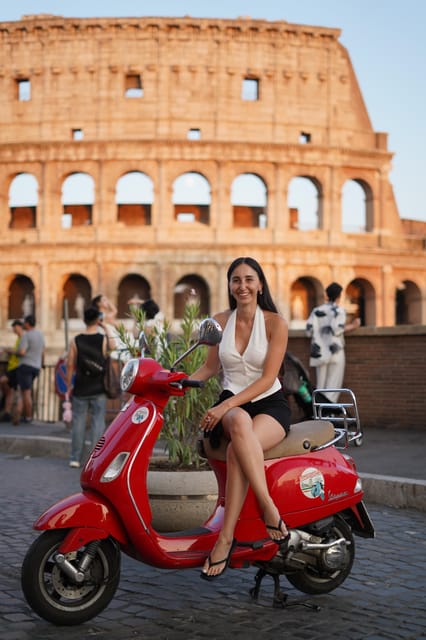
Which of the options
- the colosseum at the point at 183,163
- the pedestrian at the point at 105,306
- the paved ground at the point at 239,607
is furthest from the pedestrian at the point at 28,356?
the colosseum at the point at 183,163

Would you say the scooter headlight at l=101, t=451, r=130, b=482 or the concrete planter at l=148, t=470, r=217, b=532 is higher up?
the scooter headlight at l=101, t=451, r=130, b=482

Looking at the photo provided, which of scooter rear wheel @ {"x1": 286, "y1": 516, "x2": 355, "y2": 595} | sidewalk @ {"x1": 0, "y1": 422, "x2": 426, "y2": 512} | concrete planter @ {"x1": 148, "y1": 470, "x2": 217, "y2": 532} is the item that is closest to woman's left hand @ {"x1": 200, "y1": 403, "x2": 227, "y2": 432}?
scooter rear wheel @ {"x1": 286, "y1": 516, "x2": 355, "y2": 595}

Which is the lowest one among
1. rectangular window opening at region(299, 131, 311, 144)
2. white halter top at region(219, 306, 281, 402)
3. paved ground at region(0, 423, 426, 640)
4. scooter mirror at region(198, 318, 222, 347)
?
paved ground at region(0, 423, 426, 640)

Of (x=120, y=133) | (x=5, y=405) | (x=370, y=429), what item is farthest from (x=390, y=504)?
(x=120, y=133)

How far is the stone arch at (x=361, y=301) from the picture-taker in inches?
1468

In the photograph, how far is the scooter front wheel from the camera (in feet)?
11.1

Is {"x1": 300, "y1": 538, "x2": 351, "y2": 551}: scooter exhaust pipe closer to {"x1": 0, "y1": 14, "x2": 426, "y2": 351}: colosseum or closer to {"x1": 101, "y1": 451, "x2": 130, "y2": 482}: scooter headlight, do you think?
{"x1": 101, "y1": 451, "x2": 130, "y2": 482}: scooter headlight

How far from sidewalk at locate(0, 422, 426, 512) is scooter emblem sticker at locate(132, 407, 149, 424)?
11.5 feet

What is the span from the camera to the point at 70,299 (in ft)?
124

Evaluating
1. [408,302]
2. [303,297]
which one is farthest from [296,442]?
[408,302]

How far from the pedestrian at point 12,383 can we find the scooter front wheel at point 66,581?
34.3 ft

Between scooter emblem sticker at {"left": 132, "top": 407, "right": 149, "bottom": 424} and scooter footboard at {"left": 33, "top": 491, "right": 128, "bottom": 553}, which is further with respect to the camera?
scooter emblem sticker at {"left": 132, "top": 407, "right": 149, "bottom": 424}

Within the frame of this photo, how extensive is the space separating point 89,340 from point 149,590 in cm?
482

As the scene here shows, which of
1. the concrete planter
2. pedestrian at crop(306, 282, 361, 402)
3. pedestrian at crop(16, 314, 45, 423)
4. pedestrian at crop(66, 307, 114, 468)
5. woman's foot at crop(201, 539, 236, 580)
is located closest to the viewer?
woman's foot at crop(201, 539, 236, 580)
